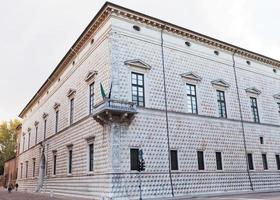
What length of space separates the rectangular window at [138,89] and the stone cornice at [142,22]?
3779 mm

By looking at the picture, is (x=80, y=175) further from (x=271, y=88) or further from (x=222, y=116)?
(x=271, y=88)

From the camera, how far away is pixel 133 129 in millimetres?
16047

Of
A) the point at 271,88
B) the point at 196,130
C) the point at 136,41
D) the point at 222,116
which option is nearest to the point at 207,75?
the point at 222,116

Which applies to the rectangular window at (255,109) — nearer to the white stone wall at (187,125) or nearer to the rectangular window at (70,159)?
the white stone wall at (187,125)

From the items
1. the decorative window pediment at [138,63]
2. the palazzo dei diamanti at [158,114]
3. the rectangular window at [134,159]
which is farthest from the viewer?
the decorative window pediment at [138,63]

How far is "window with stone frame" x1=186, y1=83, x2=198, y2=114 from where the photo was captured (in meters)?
19.5

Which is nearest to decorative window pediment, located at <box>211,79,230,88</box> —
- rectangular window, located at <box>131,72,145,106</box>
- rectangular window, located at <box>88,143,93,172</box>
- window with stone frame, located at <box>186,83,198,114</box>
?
window with stone frame, located at <box>186,83,198,114</box>

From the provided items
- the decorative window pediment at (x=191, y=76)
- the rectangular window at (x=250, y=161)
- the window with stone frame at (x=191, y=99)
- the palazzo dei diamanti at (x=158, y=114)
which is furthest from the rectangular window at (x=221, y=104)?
the rectangular window at (x=250, y=161)

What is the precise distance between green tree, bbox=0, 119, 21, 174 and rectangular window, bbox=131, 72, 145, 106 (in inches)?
2062

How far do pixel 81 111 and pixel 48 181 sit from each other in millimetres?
9135

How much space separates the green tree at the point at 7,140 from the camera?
204 ft

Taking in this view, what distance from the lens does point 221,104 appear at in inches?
843

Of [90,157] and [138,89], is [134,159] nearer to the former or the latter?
[90,157]

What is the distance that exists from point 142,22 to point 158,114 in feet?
20.0
